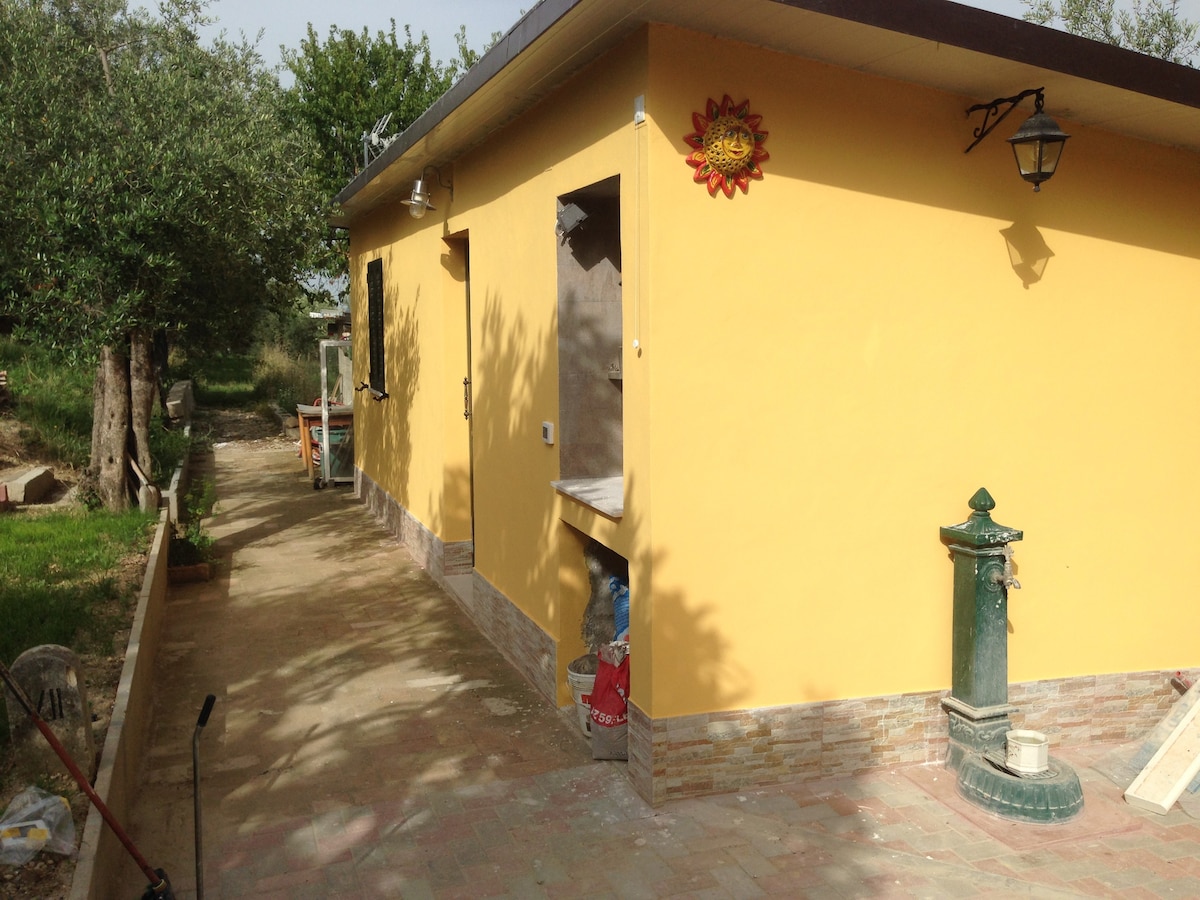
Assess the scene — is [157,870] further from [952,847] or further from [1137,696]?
[1137,696]

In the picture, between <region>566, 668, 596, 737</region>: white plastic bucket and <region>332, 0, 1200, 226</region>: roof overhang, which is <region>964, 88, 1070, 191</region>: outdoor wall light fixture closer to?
<region>332, 0, 1200, 226</region>: roof overhang

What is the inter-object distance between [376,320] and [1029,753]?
8709 mm

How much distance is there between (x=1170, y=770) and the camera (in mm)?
5137

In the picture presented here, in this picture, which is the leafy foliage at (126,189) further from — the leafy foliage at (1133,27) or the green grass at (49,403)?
the leafy foliage at (1133,27)

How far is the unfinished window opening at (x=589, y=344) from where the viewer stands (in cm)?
598

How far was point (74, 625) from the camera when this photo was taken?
21.5 ft

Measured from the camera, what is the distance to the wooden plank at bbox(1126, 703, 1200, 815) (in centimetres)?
502

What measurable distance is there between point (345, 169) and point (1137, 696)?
19958mm

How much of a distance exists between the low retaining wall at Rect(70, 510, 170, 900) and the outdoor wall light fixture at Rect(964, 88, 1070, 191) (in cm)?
504

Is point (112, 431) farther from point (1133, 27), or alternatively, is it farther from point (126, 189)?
point (1133, 27)

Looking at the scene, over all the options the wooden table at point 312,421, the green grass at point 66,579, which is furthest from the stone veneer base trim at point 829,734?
the wooden table at point 312,421

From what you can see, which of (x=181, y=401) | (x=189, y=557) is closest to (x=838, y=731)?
(x=189, y=557)

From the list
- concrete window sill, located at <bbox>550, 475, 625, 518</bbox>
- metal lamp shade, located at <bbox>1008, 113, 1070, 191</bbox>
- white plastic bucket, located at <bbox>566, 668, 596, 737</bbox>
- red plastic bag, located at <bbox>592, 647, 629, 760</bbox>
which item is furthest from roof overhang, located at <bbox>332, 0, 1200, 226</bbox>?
white plastic bucket, located at <bbox>566, 668, 596, 737</bbox>

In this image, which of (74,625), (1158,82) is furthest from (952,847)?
(74,625)
